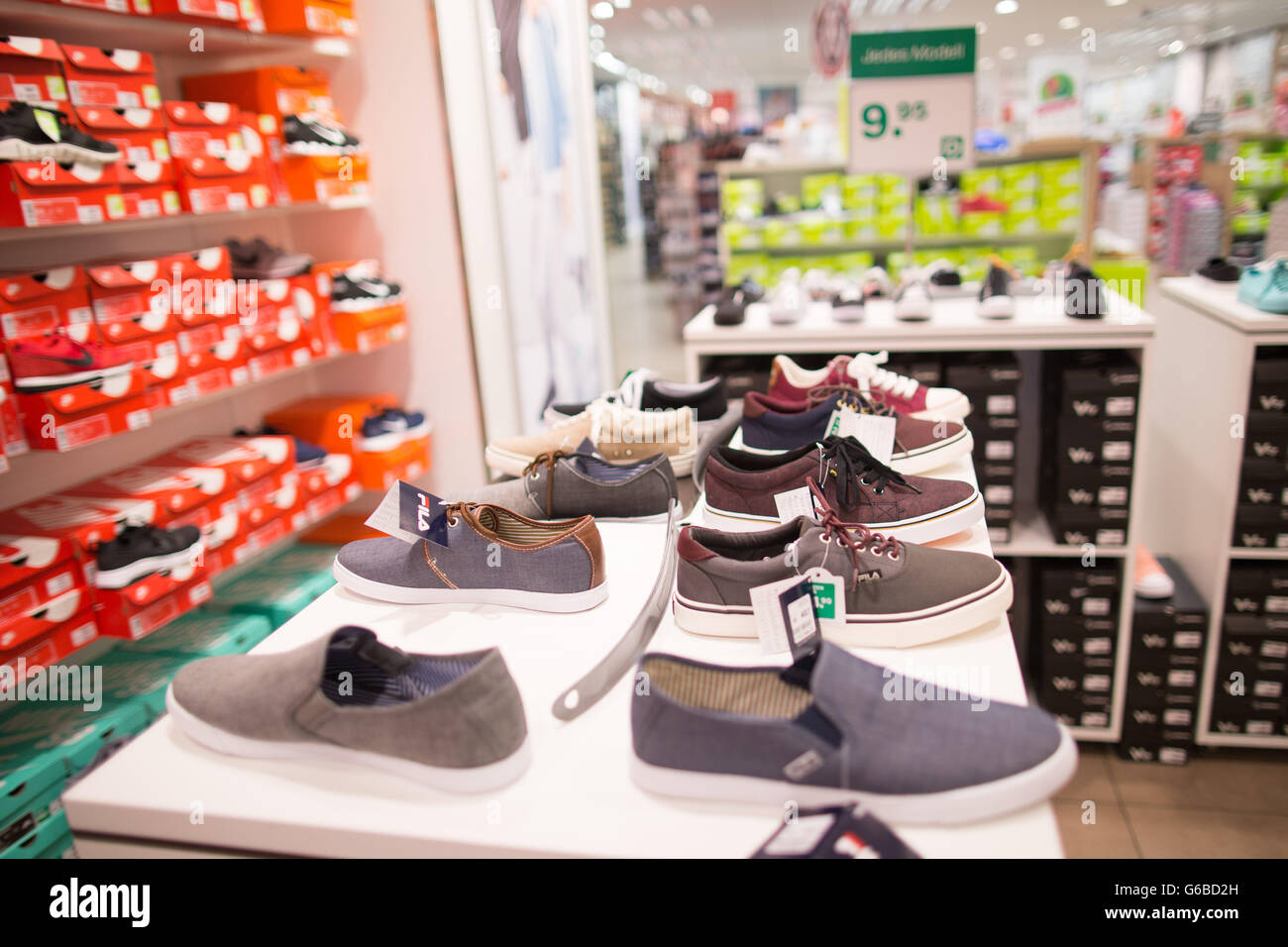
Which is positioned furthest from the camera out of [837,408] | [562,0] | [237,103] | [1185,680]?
[562,0]

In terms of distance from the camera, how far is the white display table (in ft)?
2.57

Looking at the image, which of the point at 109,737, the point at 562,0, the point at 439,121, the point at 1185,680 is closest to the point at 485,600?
the point at 109,737

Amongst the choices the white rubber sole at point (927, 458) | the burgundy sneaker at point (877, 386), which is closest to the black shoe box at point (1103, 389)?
the burgundy sneaker at point (877, 386)

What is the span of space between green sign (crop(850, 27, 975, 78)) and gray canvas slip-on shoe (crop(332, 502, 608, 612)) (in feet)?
6.93

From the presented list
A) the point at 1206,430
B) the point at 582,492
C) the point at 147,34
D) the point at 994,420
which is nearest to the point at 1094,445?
the point at 994,420

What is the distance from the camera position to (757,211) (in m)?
6.07

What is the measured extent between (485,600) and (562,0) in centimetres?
340

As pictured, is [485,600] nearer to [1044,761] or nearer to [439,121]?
[1044,761]

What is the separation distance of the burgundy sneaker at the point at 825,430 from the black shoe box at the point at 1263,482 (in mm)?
1009

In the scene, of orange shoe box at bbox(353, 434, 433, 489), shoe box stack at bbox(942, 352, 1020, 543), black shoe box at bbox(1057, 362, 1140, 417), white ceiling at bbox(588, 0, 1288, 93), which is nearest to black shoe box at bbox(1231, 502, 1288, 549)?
black shoe box at bbox(1057, 362, 1140, 417)
